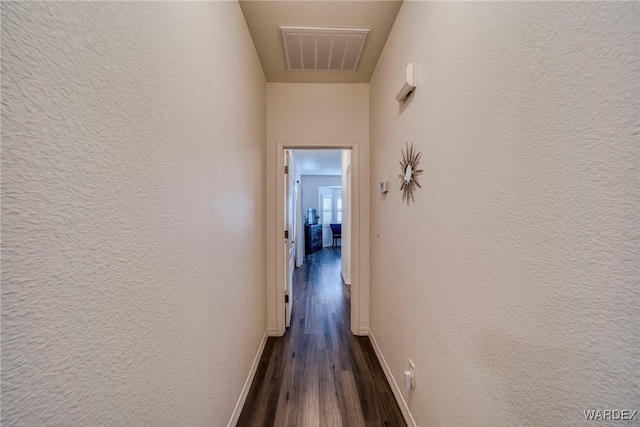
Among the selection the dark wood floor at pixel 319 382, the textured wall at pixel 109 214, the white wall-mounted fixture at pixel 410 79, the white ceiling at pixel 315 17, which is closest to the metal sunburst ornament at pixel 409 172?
the white wall-mounted fixture at pixel 410 79

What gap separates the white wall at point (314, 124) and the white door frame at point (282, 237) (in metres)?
0.01

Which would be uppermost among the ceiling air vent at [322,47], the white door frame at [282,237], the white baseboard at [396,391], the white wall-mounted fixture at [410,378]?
the ceiling air vent at [322,47]

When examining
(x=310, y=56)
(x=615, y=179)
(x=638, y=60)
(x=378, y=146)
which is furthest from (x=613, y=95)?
(x=310, y=56)

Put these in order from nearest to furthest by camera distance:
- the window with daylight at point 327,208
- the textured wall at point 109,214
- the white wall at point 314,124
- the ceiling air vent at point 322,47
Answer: the textured wall at point 109,214, the ceiling air vent at point 322,47, the white wall at point 314,124, the window with daylight at point 327,208

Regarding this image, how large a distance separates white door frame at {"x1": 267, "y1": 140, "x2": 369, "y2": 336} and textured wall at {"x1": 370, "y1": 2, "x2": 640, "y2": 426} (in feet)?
3.90

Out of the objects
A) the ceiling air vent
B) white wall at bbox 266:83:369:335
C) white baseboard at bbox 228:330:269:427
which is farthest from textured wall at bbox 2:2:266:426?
white wall at bbox 266:83:369:335

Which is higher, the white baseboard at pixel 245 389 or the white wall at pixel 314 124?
the white wall at pixel 314 124

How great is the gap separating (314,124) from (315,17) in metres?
0.93

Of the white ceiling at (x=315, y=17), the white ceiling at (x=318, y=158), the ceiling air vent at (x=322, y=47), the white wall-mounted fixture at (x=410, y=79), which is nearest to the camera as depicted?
the white wall-mounted fixture at (x=410, y=79)

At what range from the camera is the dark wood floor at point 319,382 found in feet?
4.82

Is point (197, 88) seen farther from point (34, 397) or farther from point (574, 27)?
point (574, 27)

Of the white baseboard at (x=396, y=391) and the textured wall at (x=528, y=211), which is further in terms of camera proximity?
the white baseboard at (x=396, y=391)

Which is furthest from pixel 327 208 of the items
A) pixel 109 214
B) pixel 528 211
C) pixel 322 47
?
pixel 109 214

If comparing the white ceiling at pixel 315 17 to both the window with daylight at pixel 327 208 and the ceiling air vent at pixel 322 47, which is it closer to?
the ceiling air vent at pixel 322 47
